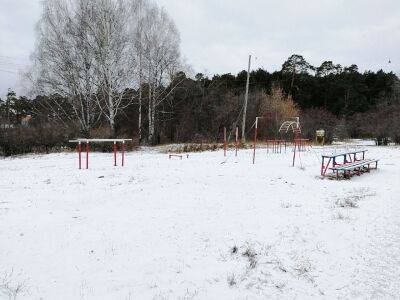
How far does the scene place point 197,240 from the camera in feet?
18.5

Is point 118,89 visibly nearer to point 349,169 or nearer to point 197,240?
point 349,169

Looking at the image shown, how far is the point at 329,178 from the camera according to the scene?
12.0m

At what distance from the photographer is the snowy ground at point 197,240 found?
4223 millimetres

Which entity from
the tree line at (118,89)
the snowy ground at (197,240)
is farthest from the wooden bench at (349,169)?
the tree line at (118,89)

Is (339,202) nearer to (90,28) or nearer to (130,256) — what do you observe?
(130,256)

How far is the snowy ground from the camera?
422cm

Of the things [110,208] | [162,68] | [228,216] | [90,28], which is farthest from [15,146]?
[228,216]

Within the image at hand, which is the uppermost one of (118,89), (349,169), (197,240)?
(118,89)

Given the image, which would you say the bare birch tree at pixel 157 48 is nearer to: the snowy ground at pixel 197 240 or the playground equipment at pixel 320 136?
the playground equipment at pixel 320 136

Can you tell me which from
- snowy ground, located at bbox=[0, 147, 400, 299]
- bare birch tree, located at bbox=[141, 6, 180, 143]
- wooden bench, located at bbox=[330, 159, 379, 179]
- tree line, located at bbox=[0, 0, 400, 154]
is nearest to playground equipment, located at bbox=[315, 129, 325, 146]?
tree line, located at bbox=[0, 0, 400, 154]

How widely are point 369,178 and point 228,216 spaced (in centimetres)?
719

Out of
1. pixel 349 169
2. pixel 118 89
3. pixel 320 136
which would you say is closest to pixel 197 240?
pixel 349 169

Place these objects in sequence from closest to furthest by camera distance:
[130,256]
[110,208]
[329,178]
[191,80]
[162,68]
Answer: [130,256] → [110,208] → [329,178] → [162,68] → [191,80]

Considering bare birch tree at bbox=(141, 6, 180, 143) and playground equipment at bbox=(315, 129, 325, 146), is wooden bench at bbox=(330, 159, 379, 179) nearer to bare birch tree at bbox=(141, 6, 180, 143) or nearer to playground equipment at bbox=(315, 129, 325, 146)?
bare birch tree at bbox=(141, 6, 180, 143)
